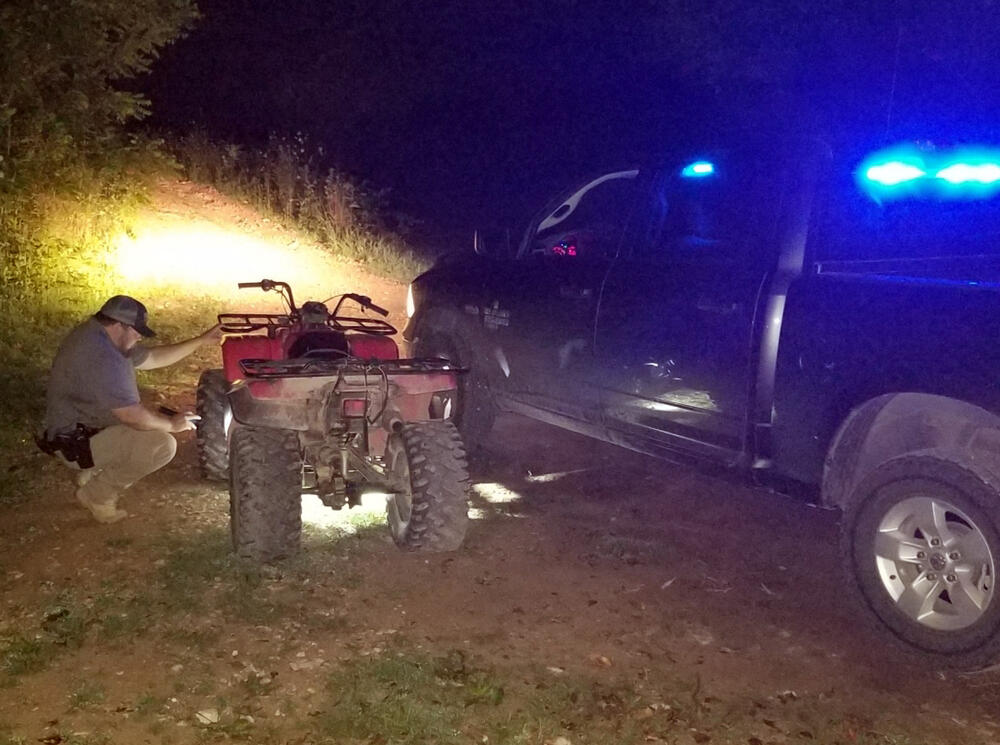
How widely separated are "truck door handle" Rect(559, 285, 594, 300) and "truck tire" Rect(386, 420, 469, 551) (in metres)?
1.15

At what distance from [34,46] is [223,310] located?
3149 mm

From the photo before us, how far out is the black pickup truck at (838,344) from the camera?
3.65 m

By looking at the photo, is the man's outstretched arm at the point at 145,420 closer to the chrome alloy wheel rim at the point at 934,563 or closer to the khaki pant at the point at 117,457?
the khaki pant at the point at 117,457

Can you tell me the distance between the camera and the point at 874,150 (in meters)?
4.18

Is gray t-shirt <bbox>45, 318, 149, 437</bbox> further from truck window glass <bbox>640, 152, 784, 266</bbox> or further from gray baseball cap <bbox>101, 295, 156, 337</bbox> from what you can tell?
truck window glass <bbox>640, 152, 784, 266</bbox>

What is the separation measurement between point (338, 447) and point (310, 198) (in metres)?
9.37

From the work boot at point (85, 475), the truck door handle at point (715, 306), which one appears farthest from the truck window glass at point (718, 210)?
the work boot at point (85, 475)

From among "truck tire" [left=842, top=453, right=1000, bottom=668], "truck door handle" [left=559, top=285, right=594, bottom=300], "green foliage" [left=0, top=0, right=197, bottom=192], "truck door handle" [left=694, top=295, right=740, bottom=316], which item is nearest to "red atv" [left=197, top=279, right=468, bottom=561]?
"truck door handle" [left=559, top=285, right=594, bottom=300]

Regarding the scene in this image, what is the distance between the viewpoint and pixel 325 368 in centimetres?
446

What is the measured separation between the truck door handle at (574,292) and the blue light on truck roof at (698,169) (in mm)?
796

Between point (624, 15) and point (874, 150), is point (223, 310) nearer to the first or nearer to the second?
point (874, 150)

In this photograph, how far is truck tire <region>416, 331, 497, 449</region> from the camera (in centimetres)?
629

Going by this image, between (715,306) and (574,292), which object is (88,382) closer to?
(574,292)

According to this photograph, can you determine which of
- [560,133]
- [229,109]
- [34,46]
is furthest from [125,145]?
[560,133]
